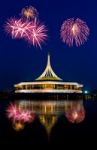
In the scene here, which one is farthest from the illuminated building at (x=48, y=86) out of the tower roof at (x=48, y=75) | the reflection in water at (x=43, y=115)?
the reflection in water at (x=43, y=115)

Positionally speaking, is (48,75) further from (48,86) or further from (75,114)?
(75,114)

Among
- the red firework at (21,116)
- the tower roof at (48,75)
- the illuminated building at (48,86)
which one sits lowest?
the red firework at (21,116)

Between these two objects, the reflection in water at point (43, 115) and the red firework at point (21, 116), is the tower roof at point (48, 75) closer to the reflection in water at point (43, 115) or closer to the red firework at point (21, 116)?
the reflection in water at point (43, 115)

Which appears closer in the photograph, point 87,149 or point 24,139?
point 87,149

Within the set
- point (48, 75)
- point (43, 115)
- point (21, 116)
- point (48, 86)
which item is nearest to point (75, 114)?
Answer: point (43, 115)

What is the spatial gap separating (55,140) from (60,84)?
264 feet

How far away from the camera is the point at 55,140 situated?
56.5ft

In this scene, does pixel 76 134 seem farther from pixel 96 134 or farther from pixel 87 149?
pixel 87 149

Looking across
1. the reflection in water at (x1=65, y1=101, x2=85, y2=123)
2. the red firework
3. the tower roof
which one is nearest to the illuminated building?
the tower roof

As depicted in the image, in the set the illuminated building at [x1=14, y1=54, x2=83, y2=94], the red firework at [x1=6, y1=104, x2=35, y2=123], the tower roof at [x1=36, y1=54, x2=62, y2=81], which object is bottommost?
the red firework at [x1=6, y1=104, x2=35, y2=123]

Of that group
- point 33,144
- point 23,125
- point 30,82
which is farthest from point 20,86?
point 33,144

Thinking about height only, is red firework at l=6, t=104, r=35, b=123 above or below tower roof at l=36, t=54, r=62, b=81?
below

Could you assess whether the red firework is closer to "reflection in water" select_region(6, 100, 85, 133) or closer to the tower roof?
"reflection in water" select_region(6, 100, 85, 133)

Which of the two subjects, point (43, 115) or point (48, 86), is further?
point (48, 86)
